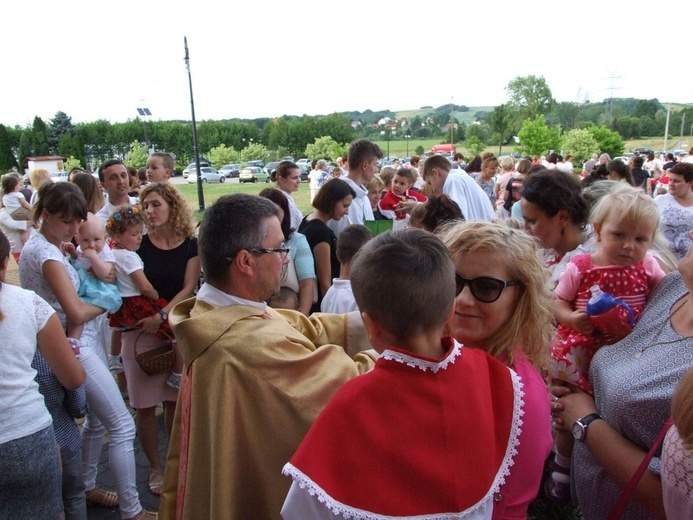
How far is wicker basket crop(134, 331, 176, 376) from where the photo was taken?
11.4 ft

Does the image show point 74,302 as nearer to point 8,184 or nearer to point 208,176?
point 8,184

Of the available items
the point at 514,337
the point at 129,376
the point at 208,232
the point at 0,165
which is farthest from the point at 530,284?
the point at 0,165

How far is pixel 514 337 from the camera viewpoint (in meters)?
1.68

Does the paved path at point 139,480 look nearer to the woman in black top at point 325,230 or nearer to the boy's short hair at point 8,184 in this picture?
the woman in black top at point 325,230

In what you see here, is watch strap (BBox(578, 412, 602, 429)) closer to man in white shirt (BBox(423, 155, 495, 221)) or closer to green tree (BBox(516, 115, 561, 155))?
man in white shirt (BBox(423, 155, 495, 221))

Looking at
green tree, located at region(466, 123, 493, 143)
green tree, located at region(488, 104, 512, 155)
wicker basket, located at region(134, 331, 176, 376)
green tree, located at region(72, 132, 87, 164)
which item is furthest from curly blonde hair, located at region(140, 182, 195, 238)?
green tree, located at region(466, 123, 493, 143)

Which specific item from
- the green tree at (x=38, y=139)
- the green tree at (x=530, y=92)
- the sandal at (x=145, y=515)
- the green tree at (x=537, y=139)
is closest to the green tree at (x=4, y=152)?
the green tree at (x=38, y=139)

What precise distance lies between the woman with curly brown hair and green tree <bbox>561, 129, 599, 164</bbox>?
1773 inches

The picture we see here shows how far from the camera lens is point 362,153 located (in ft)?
20.0

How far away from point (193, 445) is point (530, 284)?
4.31 feet

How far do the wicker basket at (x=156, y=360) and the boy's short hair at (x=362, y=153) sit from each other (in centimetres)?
341

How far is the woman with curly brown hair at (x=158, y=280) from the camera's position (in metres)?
3.60

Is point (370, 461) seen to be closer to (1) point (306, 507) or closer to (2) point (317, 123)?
(1) point (306, 507)

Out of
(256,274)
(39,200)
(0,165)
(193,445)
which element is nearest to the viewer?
(193,445)
